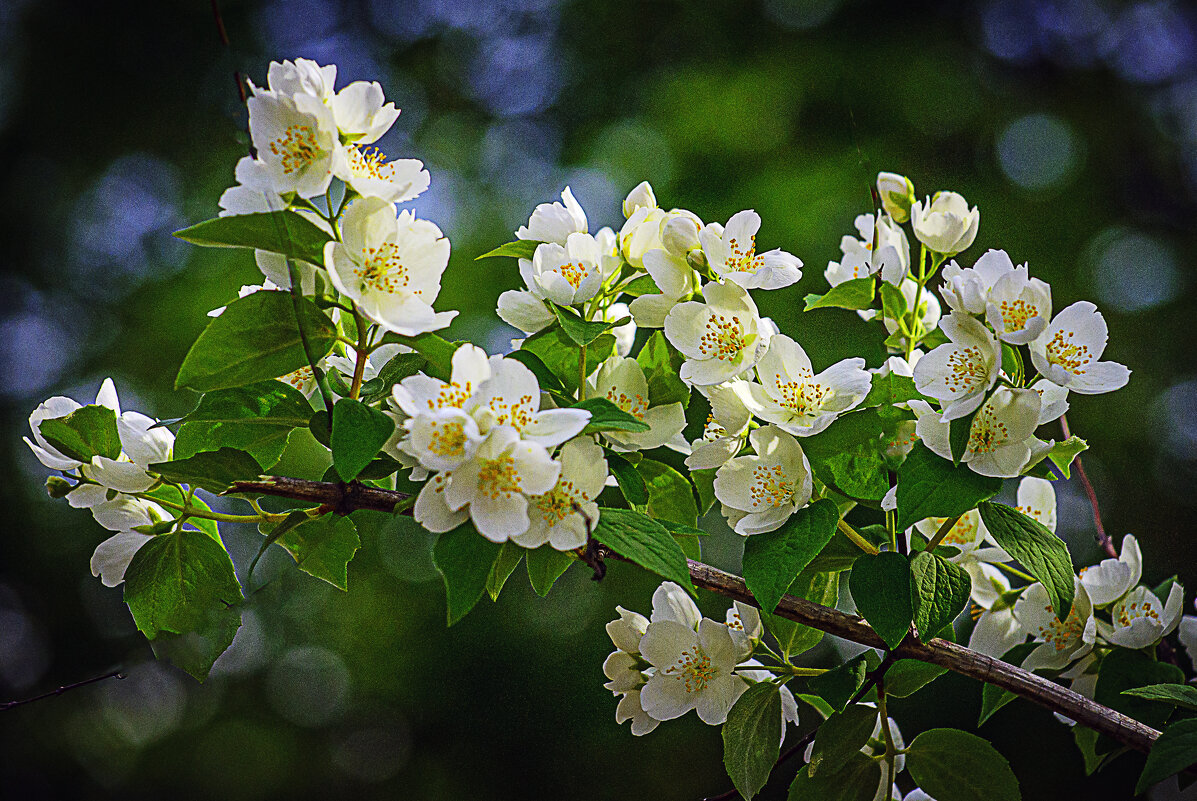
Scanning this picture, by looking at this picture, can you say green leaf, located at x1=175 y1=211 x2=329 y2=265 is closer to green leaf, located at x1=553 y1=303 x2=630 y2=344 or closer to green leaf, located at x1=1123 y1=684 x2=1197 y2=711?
green leaf, located at x1=553 y1=303 x2=630 y2=344

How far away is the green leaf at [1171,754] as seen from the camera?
536 millimetres

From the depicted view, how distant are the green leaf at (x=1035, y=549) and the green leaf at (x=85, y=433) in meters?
0.59

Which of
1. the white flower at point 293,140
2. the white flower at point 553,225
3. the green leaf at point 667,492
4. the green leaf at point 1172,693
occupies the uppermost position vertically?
the white flower at point 293,140

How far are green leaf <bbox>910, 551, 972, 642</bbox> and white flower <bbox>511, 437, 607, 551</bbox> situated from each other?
0.73 ft

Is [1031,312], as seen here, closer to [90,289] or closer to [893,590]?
[893,590]

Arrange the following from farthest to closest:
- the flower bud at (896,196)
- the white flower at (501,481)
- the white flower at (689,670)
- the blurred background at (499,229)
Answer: the blurred background at (499,229)
the flower bud at (896,196)
the white flower at (689,670)
the white flower at (501,481)

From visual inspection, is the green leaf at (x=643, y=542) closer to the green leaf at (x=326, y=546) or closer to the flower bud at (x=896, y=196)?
the green leaf at (x=326, y=546)

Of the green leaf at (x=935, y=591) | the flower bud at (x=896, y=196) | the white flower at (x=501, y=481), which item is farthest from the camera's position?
the flower bud at (x=896, y=196)

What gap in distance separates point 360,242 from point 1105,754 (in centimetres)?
68

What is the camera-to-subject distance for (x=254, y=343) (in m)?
0.53

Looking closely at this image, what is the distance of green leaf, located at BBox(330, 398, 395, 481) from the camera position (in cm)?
47

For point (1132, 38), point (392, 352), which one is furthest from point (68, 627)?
point (1132, 38)

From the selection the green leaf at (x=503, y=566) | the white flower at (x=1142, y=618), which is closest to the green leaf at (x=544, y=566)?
the green leaf at (x=503, y=566)

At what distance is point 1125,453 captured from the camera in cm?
266
